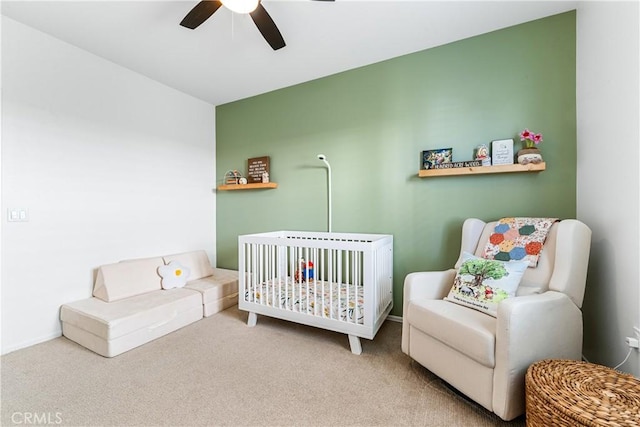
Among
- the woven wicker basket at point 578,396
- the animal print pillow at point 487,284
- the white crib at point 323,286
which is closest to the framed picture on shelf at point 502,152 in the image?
the animal print pillow at point 487,284

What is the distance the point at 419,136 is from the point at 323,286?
1622mm

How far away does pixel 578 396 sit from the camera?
40.4 inches

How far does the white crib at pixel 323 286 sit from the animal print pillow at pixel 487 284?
57 cm

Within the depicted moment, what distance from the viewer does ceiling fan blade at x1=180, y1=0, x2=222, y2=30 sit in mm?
1578

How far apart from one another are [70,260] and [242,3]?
2.52 meters

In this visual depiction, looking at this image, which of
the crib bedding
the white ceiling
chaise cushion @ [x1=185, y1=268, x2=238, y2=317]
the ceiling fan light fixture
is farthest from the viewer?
chaise cushion @ [x1=185, y1=268, x2=238, y2=317]

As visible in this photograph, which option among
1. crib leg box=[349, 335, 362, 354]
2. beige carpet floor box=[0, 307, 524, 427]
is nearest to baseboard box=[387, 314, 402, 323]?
beige carpet floor box=[0, 307, 524, 427]

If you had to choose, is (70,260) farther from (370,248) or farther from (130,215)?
(370,248)

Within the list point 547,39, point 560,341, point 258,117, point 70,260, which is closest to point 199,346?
point 70,260

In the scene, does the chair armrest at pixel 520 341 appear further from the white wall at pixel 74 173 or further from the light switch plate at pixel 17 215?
the light switch plate at pixel 17 215

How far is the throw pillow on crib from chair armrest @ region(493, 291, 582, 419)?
2.78m

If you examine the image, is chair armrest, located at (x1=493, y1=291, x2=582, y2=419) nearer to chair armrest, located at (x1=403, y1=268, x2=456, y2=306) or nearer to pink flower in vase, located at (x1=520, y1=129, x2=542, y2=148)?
chair armrest, located at (x1=403, y1=268, x2=456, y2=306)

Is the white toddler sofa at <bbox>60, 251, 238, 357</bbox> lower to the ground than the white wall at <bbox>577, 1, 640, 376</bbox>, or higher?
lower

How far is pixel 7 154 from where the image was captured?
80.4 inches
